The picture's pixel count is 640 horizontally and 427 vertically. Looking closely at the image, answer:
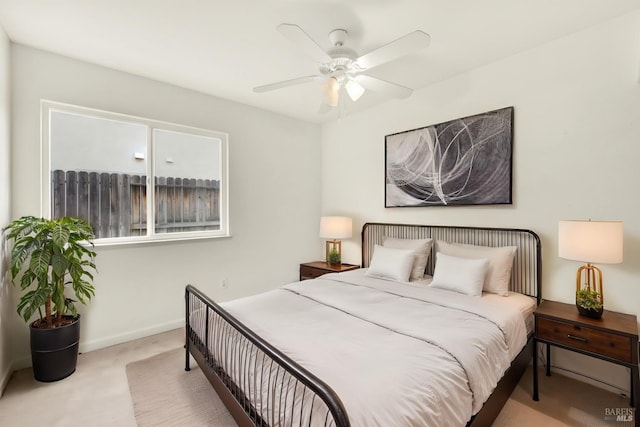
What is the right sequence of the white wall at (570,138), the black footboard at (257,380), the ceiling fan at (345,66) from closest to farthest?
the black footboard at (257,380) → the ceiling fan at (345,66) → the white wall at (570,138)

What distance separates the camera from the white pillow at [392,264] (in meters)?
3.05

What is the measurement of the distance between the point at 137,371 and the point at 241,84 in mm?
2968

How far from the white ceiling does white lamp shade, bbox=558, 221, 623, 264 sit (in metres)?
1.55

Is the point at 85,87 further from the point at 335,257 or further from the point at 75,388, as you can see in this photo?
the point at 335,257

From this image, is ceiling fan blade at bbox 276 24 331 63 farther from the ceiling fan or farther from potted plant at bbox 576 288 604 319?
potted plant at bbox 576 288 604 319

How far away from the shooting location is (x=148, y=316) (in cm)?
322

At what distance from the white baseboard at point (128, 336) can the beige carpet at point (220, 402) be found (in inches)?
22.9

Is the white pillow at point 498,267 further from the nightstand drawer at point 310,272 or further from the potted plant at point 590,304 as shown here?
the nightstand drawer at point 310,272

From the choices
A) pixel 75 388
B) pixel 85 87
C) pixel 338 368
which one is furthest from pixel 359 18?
pixel 75 388

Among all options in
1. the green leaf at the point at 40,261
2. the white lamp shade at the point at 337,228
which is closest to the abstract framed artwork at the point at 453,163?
the white lamp shade at the point at 337,228

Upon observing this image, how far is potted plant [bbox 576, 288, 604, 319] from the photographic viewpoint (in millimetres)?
2096

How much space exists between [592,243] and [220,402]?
282 cm

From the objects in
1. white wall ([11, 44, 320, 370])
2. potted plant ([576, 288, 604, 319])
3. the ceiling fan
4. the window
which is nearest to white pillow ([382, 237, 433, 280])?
potted plant ([576, 288, 604, 319])

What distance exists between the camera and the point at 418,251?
127 inches
